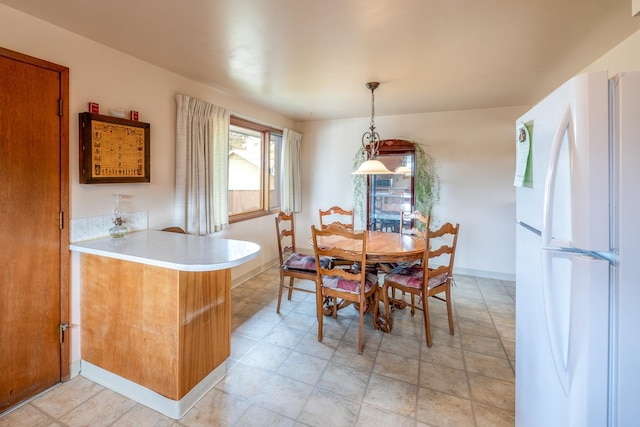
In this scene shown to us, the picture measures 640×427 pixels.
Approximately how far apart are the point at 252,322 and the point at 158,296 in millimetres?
1267

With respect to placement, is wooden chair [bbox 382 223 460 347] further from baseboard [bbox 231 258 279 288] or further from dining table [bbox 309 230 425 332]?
baseboard [bbox 231 258 279 288]

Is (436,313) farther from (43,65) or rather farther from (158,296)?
(43,65)

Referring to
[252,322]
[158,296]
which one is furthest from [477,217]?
[158,296]

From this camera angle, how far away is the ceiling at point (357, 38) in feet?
5.42

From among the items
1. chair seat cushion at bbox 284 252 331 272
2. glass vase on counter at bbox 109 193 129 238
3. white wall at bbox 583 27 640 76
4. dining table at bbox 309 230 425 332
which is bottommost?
chair seat cushion at bbox 284 252 331 272

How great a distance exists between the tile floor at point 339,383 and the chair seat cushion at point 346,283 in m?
0.47

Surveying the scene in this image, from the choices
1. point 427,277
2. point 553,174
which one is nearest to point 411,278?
point 427,277

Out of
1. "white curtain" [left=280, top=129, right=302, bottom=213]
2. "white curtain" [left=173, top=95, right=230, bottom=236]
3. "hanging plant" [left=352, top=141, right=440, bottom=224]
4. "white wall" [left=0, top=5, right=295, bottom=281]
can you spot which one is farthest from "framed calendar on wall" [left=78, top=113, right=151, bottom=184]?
"hanging plant" [left=352, top=141, right=440, bottom=224]

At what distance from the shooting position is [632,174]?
777 mm


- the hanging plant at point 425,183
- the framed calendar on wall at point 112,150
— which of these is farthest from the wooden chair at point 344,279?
the hanging plant at point 425,183

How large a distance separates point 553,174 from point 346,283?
1.69 meters

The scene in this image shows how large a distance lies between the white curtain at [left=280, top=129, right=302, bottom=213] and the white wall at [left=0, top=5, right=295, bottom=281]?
1.36m

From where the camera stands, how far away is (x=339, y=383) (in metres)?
1.94

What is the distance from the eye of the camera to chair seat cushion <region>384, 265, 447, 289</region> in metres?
2.43
